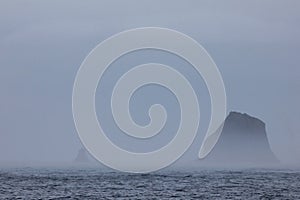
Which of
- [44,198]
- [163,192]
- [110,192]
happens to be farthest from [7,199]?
[163,192]

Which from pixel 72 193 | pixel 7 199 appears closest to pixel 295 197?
pixel 72 193

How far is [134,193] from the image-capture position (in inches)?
3145

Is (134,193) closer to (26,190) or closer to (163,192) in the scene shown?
(163,192)

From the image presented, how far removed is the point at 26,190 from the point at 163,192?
16572mm

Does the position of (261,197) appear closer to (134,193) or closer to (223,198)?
(223,198)

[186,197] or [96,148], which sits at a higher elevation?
[96,148]

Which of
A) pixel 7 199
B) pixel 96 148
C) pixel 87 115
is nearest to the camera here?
pixel 7 199

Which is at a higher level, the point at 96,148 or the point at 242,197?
the point at 96,148

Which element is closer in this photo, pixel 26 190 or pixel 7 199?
pixel 7 199

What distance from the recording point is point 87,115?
93812mm

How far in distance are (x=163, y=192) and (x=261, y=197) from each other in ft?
40.5

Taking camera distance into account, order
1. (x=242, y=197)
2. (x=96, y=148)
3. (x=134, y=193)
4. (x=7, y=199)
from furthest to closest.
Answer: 1. (x=96, y=148)
2. (x=134, y=193)
3. (x=242, y=197)
4. (x=7, y=199)

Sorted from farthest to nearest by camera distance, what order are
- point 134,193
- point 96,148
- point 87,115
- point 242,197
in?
point 96,148
point 87,115
point 134,193
point 242,197

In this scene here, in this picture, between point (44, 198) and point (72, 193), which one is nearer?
point (44, 198)
